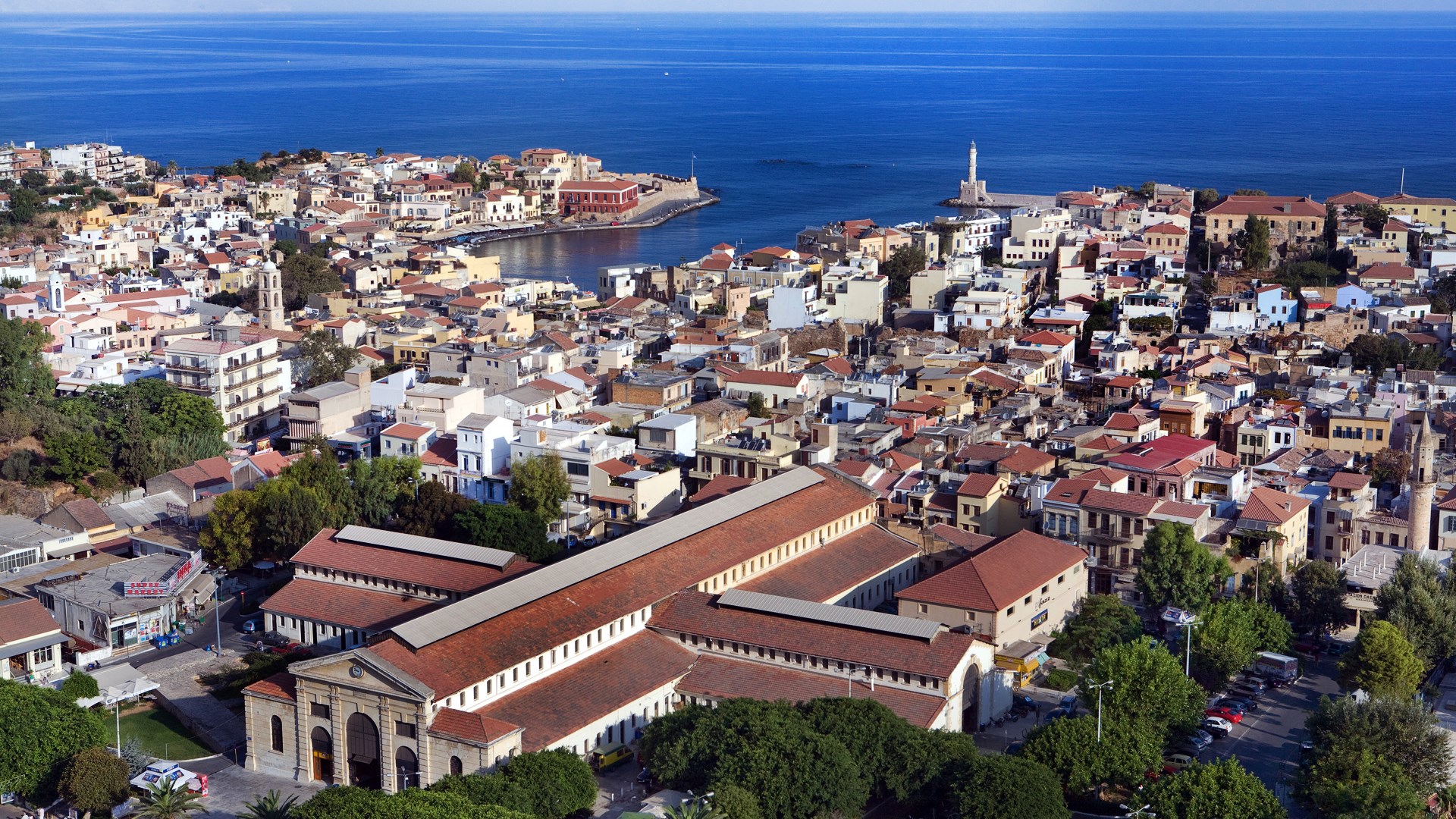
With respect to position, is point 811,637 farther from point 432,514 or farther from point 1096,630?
point 432,514

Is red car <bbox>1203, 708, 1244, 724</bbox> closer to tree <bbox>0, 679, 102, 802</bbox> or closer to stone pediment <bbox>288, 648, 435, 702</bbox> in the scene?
stone pediment <bbox>288, 648, 435, 702</bbox>

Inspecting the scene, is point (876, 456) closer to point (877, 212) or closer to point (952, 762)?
point (952, 762)

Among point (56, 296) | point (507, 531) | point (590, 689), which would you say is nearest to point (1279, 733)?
point (590, 689)

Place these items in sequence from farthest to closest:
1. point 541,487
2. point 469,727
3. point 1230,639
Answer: point 541,487 → point 1230,639 → point 469,727

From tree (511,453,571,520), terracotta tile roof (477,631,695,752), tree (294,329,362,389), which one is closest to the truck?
terracotta tile roof (477,631,695,752)

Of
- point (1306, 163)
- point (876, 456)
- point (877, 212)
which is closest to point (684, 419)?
point (876, 456)

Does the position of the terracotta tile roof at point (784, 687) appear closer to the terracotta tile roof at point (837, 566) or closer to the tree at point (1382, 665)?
the terracotta tile roof at point (837, 566)
